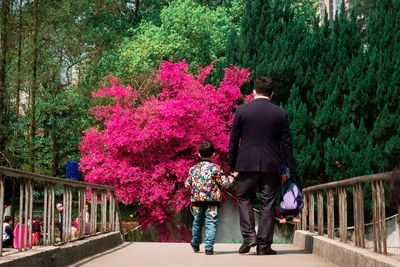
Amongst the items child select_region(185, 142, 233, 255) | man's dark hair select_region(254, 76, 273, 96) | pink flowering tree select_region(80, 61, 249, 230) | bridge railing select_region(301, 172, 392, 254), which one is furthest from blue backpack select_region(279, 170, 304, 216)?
pink flowering tree select_region(80, 61, 249, 230)

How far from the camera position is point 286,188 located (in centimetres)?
1010

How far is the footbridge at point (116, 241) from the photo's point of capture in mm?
7535

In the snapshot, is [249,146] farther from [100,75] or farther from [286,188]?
[100,75]

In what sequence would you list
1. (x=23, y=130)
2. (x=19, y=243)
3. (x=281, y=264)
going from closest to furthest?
(x=19, y=243)
(x=281, y=264)
(x=23, y=130)

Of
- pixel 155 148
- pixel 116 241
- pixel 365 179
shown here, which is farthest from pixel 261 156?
pixel 155 148

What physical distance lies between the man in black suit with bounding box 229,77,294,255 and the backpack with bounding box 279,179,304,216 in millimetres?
215

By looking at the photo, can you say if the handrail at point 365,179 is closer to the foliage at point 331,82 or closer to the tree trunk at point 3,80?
the foliage at point 331,82

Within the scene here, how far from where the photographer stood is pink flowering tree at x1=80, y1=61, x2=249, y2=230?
89.7 feet

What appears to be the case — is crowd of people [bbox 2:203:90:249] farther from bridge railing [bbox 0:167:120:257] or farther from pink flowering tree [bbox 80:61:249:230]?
pink flowering tree [bbox 80:61:249:230]

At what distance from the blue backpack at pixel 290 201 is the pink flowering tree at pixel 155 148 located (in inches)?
674

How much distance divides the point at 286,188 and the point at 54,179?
2.88 meters

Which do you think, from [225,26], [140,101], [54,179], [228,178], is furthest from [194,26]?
[54,179]

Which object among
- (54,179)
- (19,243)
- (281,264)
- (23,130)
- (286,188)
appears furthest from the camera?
(23,130)

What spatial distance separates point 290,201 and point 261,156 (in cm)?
64
